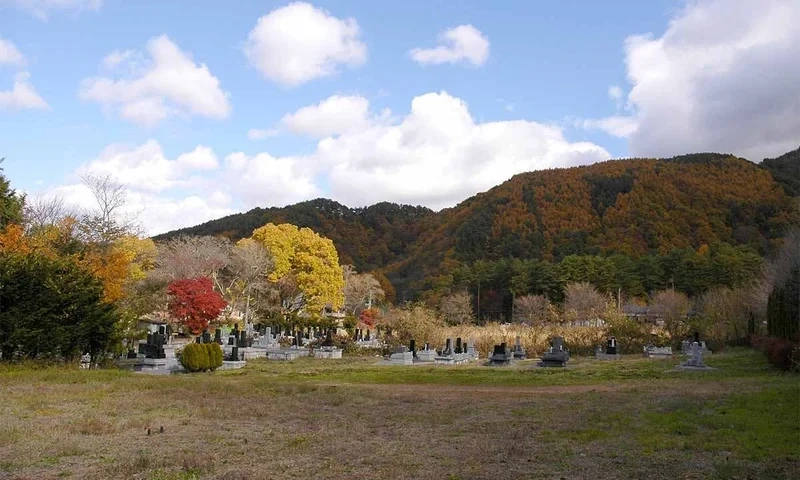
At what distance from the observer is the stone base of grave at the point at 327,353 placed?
99.0 feet

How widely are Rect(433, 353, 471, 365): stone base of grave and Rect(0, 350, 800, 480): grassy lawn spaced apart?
10.5 meters

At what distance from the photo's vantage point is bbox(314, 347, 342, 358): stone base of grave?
99.0 feet

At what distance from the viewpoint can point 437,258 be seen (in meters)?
81.2

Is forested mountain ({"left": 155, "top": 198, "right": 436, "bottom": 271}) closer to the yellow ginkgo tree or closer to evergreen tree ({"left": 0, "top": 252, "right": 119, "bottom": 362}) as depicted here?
the yellow ginkgo tree

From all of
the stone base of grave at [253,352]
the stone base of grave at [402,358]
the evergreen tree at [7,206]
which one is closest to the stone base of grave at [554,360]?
the stone base of grave at [402,358]

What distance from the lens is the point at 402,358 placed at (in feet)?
90.6

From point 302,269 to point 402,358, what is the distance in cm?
2118

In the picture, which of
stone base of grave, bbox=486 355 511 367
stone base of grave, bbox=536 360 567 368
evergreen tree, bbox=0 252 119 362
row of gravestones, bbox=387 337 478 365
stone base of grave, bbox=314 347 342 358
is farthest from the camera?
stone base of grave, bbox=314 347 342 358

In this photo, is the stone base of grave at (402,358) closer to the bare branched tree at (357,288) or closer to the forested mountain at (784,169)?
the bare branched tree at (357,288)

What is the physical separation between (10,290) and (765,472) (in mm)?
18602

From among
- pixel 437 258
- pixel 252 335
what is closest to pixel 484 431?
pixel 252 335

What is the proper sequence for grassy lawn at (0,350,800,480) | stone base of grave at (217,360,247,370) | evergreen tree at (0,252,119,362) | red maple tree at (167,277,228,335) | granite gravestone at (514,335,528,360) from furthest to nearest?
1. red maple tree at (167,277,228,335)
2. granite gravestone at (514,335,528,360)
3. stone base of grave at (217,360,247,370)
4. evergreen tree at (0,252,119,362)
5. grassy lawn at (0,350,800,480)

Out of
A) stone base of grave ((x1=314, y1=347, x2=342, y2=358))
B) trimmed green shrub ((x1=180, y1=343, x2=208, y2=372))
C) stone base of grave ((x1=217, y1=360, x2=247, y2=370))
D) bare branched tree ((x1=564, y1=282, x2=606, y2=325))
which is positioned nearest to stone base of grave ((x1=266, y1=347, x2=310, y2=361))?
stone base of grave ((x1=314, y1=347, x2=342, y2=358))

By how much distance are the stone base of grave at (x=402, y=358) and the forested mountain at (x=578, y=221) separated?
1383 inches
